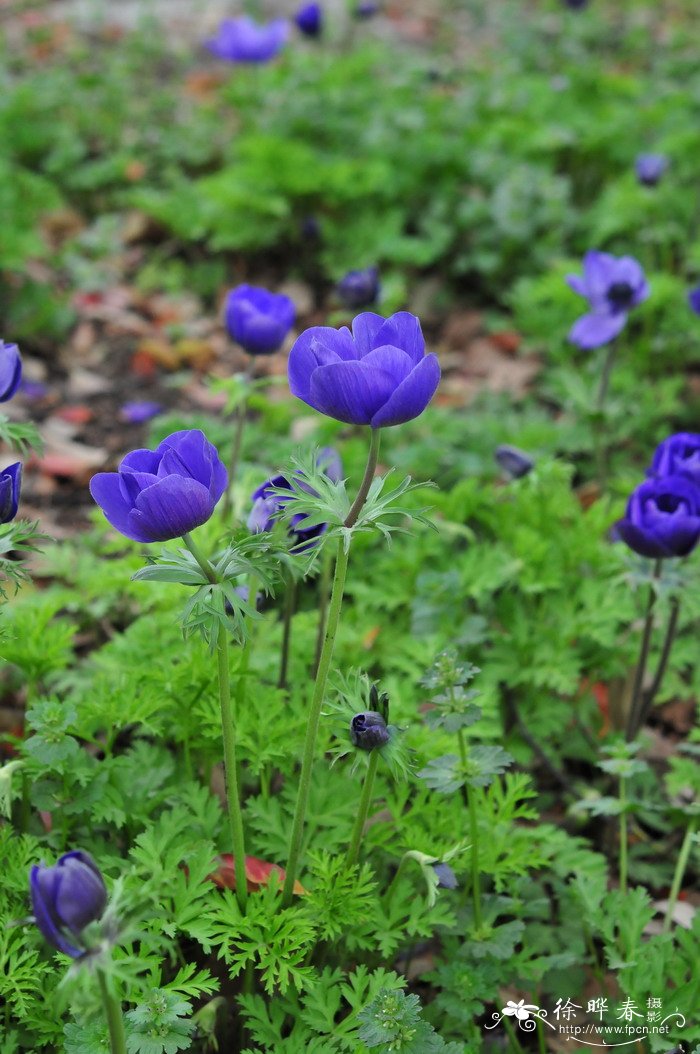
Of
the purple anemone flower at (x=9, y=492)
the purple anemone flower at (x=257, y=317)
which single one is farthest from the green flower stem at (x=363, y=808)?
the purple anemone flower at (x=257, y=317)

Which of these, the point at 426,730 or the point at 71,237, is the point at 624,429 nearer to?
the point at 426,730

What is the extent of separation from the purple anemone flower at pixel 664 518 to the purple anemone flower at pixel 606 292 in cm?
97

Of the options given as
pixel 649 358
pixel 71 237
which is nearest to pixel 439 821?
pixel 649 358

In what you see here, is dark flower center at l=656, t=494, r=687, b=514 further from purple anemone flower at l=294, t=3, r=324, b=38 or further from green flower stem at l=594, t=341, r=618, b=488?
purple anemone flower at l=294, t=3, r=324, b=38

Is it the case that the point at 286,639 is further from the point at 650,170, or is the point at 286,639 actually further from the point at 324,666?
the point at 650,170

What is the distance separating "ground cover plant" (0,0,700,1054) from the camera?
153cm

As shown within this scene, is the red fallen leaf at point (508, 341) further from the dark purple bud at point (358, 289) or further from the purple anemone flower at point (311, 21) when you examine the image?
the purple anemone flower at point (311, 21)

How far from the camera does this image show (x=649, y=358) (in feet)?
13.0

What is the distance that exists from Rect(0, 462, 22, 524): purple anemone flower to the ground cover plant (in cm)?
1

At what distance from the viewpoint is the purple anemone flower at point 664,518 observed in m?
1.91

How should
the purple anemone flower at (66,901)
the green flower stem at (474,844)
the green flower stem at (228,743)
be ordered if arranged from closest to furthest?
the purple anemone flower at (66,901)
the green flower stem at (228,743)
the green flower stem at (474,844)

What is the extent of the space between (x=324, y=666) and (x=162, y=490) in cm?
37

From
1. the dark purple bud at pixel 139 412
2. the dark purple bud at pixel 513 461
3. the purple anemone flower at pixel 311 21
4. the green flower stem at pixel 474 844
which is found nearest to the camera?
the green flower stem at pixel 474 844

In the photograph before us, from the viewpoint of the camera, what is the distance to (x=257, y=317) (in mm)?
2320
